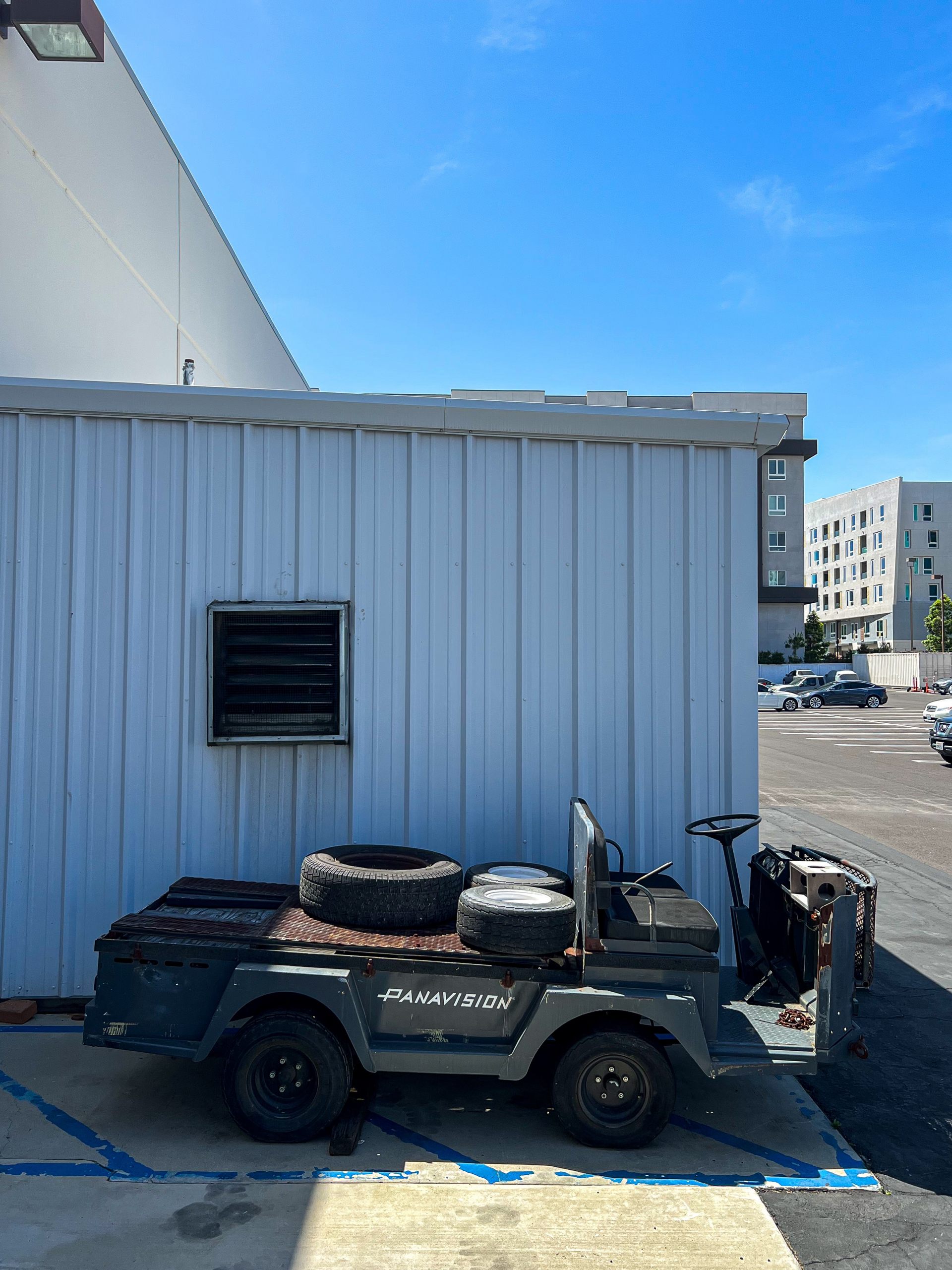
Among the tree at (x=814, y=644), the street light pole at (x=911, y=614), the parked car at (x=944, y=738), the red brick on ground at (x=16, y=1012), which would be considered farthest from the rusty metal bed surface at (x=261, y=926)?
the street light pole at (x=911, y=614)

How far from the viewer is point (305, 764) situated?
5668mm

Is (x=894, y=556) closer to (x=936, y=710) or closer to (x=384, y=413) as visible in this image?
(x=936, y=710)

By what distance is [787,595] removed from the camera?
57.7 meters

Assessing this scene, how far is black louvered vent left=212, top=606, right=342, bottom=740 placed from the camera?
18.5 feet

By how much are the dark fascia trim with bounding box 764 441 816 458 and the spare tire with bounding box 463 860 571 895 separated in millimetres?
56785

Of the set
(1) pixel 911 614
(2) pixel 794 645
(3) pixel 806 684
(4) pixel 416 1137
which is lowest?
(4) pixel 416 1137

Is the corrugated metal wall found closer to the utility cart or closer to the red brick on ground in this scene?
the red brick on ground

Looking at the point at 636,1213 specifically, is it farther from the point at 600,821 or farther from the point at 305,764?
the point at 305,764

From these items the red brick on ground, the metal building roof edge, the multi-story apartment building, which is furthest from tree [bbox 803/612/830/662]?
the red brick on ground

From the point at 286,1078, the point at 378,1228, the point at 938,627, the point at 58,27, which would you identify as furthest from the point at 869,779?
the point at 938,627

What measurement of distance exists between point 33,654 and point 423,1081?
3.74 m

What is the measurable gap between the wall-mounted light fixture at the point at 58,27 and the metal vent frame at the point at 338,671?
490cm

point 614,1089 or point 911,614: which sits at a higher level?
point 911,614

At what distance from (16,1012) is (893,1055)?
563cm
